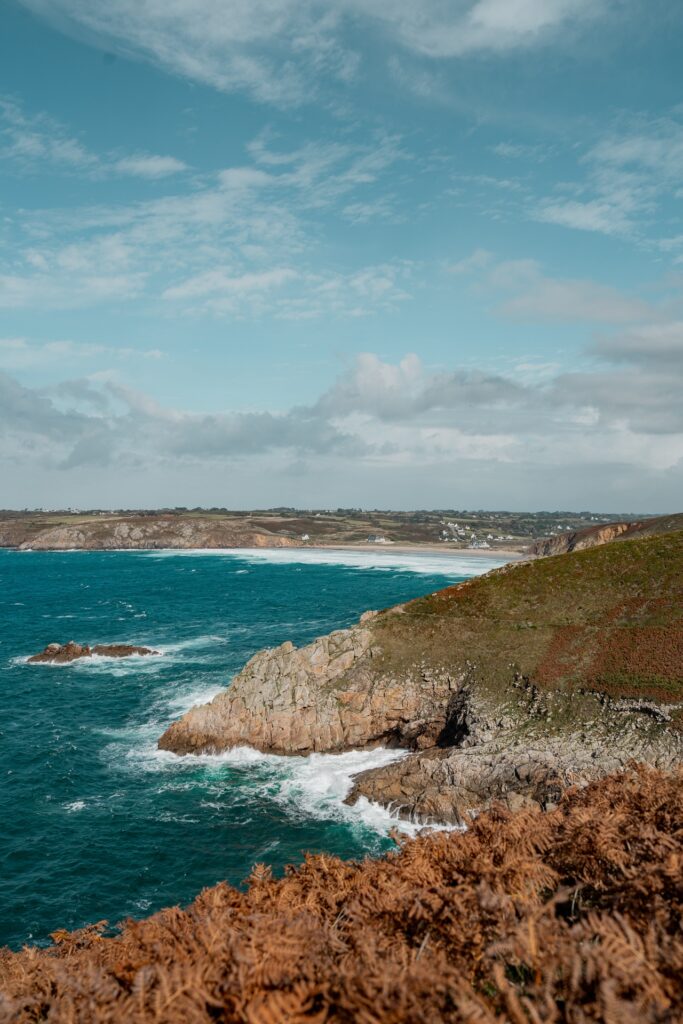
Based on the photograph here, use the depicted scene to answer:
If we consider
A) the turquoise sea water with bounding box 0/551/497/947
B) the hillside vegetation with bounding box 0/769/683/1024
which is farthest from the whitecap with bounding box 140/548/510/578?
the hillside vegetation with bounding box 0/769/683/1024

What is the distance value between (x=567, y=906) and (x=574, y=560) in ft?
149

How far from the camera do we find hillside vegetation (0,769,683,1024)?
5762mm

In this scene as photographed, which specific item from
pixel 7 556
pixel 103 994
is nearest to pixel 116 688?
pixel 103 994

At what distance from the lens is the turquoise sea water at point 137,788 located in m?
27.4

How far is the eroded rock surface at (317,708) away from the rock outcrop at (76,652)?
2724 centimetres

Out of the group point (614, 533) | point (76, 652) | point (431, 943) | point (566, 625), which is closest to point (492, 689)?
point (566, 625)

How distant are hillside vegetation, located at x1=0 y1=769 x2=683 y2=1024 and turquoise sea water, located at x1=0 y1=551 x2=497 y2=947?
18.0 meters

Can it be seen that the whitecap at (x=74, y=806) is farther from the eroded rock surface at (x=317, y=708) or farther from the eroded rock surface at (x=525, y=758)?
the eroded rock surface at (x=525, y=758)

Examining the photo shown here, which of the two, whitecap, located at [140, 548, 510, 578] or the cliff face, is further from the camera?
whitecap, located at [140, 548, 510, 578]

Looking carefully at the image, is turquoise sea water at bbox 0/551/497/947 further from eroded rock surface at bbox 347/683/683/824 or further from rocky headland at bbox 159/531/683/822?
eroded rock surface at bbox 347/683/683/824

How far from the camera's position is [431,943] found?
777 cm

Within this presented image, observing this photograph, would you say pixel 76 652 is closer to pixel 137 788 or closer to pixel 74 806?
pixel 137 788

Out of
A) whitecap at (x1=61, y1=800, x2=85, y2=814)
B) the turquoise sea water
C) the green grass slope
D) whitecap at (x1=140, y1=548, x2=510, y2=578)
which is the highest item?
the green grass slope

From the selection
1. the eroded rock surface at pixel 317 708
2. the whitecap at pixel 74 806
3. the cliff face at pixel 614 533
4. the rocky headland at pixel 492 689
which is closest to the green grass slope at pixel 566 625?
the rocky headland at pixel 492 689
